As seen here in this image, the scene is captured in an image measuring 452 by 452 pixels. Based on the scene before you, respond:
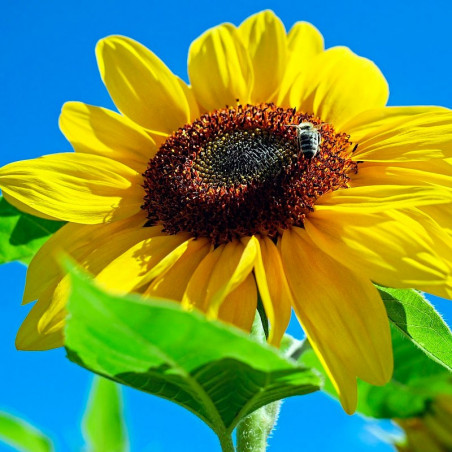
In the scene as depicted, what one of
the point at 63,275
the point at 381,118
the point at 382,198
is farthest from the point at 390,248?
the point at 63,275

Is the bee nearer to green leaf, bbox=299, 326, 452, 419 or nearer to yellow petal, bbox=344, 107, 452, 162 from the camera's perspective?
yellow petal, bbox=344, 107, 452, 162

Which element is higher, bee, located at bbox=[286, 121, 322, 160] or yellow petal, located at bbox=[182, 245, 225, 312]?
bee, located at bbox=[286, 121, 322, 160]

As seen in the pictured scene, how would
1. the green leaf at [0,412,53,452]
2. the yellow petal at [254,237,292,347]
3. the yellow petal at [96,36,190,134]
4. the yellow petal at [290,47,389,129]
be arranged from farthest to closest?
the yellow petal at [96,36,190,134], the yellow petal at [290,47,389,129], the yellow petal at [254,237,292,347], the green leaf at [0,412,53,452]

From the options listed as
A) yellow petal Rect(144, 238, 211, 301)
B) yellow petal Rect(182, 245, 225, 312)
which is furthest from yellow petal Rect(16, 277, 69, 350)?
yellow petal Rect(182, 245, 225, 312)

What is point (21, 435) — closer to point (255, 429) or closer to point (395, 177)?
point (255, 429)

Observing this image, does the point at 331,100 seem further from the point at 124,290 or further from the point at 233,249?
the point at 124,290

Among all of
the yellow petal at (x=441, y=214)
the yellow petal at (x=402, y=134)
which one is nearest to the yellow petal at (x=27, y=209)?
the yellow petal at (x=402, y=134)
